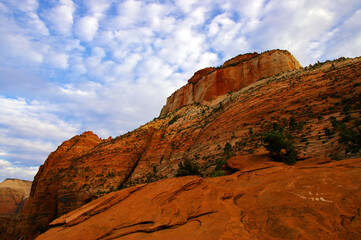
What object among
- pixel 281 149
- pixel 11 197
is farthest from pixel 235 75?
pixel 11 197

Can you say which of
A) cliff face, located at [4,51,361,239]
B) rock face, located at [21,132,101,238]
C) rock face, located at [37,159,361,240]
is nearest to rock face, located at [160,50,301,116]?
cliff face, located at [4,51,361,239]

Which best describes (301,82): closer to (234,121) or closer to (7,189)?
(234,121)

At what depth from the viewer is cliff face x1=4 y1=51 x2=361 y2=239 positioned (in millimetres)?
13156

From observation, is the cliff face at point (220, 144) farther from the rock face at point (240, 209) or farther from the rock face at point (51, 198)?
the rock face at point (240, 209)

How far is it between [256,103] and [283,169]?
16.6 m

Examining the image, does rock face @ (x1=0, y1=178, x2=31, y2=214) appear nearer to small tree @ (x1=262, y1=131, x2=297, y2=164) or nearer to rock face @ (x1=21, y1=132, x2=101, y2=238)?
rock face @ (x1=21, y1=132, x2=101, y2=238)

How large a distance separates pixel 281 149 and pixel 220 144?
1014cm

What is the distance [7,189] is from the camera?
321 feet

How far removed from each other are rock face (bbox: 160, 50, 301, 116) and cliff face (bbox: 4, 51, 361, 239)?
5.49 meters

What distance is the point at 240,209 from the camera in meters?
6.18

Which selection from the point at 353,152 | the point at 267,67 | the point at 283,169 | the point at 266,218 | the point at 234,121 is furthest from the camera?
the point at 267,67

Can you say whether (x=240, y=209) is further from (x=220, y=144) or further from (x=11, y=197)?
(x=11, y=197)

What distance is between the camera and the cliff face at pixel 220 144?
13156 millimetres

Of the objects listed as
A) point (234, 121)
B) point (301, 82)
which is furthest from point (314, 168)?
point (301, 82)
